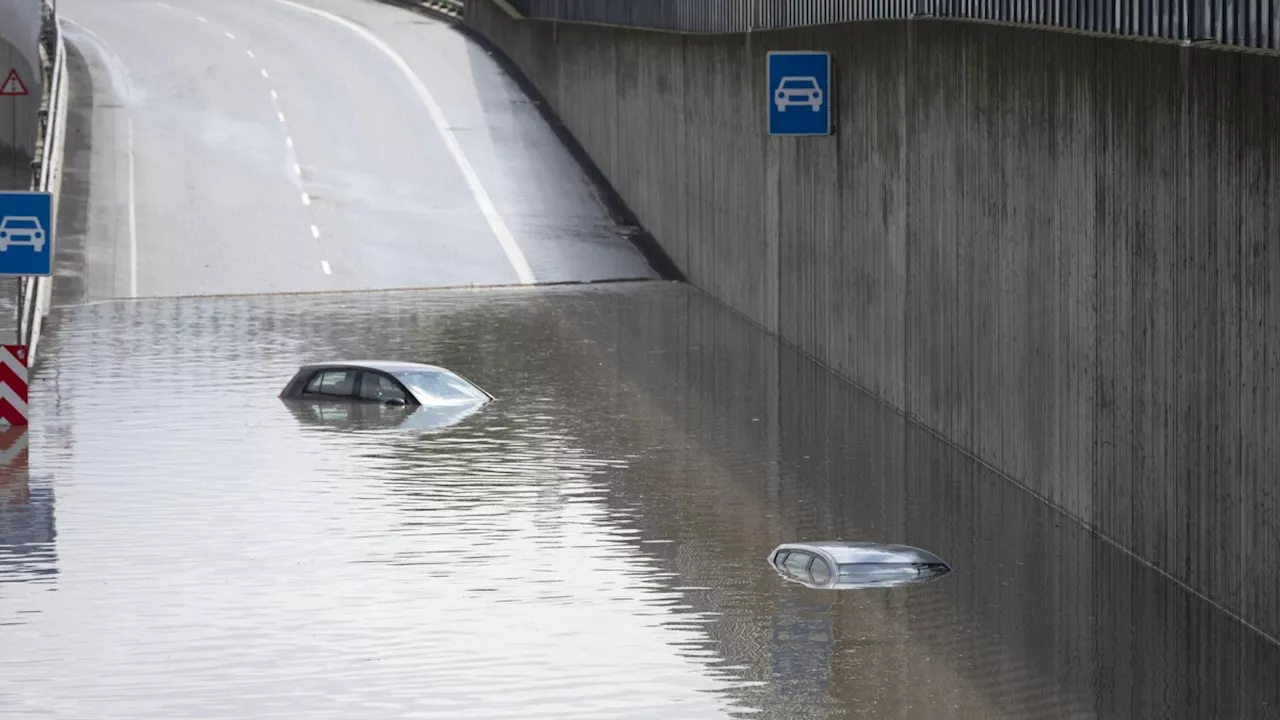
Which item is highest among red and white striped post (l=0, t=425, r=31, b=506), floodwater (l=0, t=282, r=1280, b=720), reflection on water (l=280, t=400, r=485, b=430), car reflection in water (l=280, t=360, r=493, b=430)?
car reflection in water (l=280, t=360, r=493, b=430)

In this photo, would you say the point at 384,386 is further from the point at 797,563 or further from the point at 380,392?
the point at 797,563

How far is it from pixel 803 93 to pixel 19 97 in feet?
130

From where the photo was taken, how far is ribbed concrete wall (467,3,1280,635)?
19.8 metres

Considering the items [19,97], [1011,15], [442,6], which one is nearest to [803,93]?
[1011,15]

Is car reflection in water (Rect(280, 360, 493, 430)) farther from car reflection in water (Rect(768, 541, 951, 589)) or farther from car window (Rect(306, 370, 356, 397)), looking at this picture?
car reflection in water (Rect(768, 541, 951, 589))

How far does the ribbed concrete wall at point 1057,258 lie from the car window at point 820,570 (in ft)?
10.6

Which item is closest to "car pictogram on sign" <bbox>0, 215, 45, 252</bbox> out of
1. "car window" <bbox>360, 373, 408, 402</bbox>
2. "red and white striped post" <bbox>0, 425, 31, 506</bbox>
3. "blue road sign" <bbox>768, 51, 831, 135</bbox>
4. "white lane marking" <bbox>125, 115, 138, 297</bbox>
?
"red and white striped post" <bbox>0, 425, 31, 506</bbox>

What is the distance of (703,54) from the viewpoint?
47.3 m

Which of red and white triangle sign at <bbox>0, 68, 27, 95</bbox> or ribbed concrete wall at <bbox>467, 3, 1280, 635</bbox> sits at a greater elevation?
red and white triangle sign at <bbox>0, 68, 27, 95</bbox>

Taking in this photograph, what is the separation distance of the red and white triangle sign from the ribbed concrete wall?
21.9 metres

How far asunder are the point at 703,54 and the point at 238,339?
12196 mm

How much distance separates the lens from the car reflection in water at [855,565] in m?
21.4

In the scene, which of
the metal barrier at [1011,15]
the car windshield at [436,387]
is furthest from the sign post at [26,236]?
the metal barrier at [1011,15]

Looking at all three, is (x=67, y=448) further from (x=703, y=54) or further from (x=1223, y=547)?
(x=703, y=54)
